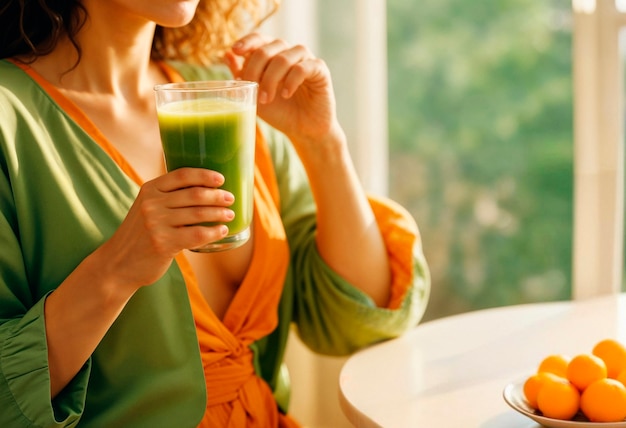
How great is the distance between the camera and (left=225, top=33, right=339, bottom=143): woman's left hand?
1369 millimetres

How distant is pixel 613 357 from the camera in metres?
1.21

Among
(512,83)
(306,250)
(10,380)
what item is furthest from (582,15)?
(512,83)

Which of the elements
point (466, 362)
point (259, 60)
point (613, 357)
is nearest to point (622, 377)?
point (613, 357)

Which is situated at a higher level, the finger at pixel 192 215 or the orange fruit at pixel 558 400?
the finger at pixel 192 215

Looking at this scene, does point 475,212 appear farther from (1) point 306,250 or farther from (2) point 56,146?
(2) point 56,146

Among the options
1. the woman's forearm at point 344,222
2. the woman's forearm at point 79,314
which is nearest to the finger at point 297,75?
the woman's forearm at point 344,222

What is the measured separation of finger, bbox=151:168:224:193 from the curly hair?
531 millimetres

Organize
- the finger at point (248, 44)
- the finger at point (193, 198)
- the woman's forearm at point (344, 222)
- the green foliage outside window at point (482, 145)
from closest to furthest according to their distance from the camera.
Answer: the finger at point (193, 198), the finger at point (248, 44), the woman's forearm at point (344, 222), the green foliage outside window at point (482, 145)

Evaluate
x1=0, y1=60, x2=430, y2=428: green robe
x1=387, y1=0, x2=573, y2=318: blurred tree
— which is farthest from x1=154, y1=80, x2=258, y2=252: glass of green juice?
x1=387, y1=0, x2=573, y2=318: blurred tree

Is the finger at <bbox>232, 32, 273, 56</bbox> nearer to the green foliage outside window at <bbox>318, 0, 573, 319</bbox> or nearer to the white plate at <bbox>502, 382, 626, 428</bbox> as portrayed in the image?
the white plate at <bbox>502, 382, 626, 428</bbox>

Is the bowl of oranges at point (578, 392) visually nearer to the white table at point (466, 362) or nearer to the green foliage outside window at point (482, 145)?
the white table at point (466, 362)

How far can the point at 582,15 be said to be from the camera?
1941 mm

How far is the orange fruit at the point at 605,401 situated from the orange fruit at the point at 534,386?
6cm

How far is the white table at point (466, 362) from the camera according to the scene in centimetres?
124
